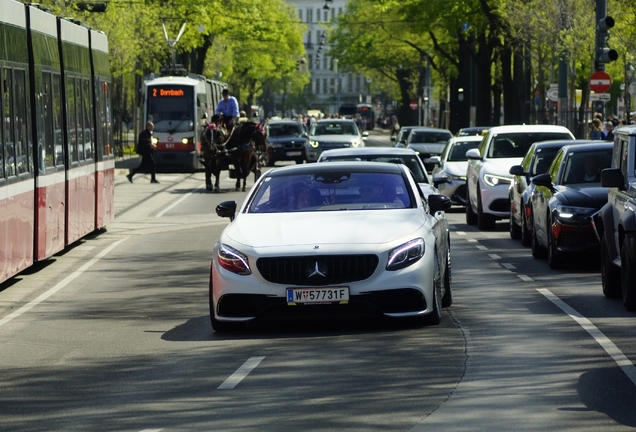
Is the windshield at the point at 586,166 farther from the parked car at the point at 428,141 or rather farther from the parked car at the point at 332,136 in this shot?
the parked car at the point at 332,136

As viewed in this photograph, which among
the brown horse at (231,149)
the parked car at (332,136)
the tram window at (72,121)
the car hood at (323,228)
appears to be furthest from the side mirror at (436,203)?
the parked car at (332,136)

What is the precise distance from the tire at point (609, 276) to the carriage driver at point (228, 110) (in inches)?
1044

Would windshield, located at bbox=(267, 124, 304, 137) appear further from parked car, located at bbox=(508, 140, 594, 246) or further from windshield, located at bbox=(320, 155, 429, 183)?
windshield, located at bbox=(320, 155, 429, 183)

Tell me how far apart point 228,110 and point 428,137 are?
27.9ft

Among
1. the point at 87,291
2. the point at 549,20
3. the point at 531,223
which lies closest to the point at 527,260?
the point at 531,223

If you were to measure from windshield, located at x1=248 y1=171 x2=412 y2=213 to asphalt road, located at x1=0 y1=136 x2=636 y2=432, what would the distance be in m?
1.03

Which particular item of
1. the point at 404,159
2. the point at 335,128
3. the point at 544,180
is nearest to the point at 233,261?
the point at 544,180

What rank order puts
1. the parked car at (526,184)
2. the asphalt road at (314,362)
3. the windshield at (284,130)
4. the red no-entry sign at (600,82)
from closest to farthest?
the asphalt road at (314,362), the parked car at (526,184), the red no-entry sign at (600,82), the windshield at (284,130)

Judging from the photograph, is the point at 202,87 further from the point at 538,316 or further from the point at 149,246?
the point at 538,316

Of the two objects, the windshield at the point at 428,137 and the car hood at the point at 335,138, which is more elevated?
the windshield at the point at 428,137

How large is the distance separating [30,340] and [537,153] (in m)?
11.0

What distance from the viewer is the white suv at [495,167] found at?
2427 centimetres

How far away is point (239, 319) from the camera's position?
1169cm

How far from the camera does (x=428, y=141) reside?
47.0m
